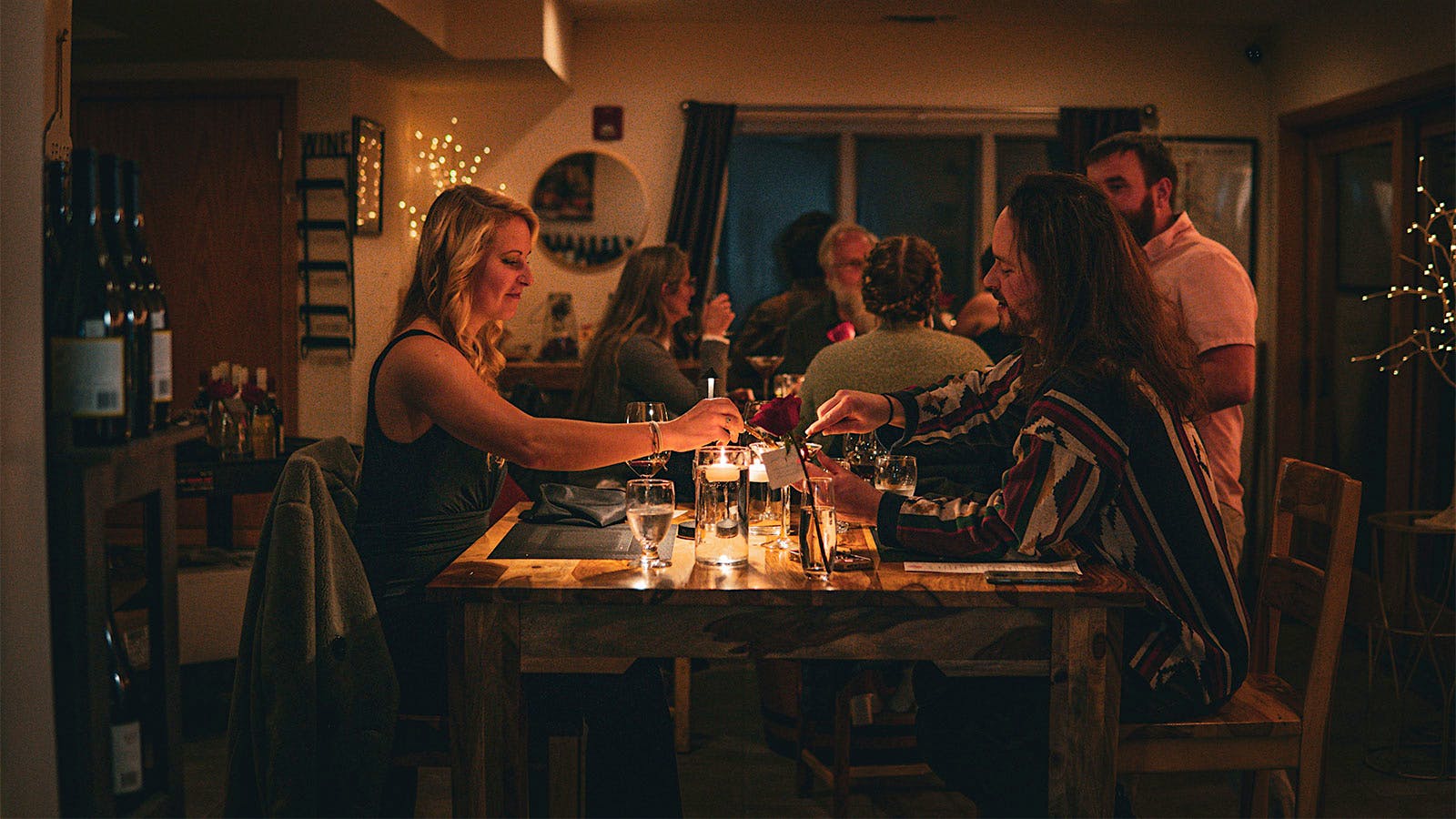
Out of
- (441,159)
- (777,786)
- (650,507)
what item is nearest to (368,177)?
(441,159)

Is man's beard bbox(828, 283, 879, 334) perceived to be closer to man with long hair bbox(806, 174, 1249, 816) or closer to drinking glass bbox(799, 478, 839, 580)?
man with long hair bbox(806, 174, 1249, 816)

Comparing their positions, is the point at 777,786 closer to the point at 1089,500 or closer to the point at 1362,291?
the point at 1089,500

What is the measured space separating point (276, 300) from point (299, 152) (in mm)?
666

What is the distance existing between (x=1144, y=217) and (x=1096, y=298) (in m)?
1.22

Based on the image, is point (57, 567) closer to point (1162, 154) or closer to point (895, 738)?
point (895, 738)

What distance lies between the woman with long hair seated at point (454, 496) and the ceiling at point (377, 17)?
247cm

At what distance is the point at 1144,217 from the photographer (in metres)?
3.07

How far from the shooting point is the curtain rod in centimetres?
590

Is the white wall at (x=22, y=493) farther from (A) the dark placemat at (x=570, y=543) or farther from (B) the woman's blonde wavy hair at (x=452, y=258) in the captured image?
(B) the woman's blonde wavy hair at (x=452, y=258)

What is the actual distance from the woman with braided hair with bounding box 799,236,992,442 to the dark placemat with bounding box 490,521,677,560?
0.93m

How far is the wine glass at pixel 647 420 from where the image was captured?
235 centimetres

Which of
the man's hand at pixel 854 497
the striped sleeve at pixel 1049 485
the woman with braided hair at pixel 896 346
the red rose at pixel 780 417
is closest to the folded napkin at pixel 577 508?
the red rose at pixel 780 417

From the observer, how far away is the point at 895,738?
292 centimetres

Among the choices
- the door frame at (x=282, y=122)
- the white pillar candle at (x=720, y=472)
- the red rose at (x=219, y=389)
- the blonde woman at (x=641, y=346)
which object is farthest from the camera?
the door frame at (x=282, y=122)
